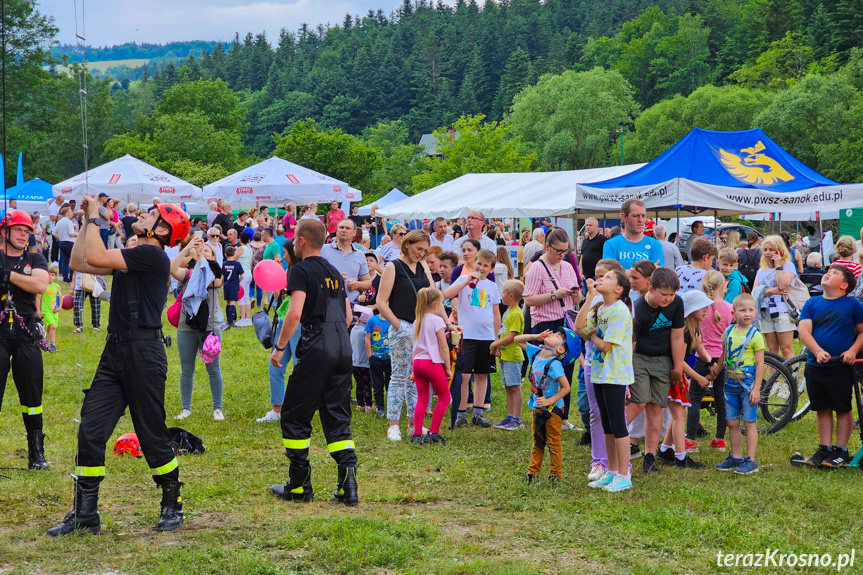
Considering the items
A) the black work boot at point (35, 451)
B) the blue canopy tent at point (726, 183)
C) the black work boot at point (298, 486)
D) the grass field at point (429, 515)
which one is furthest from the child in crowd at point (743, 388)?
the blue canopy tent at point (726, 183)

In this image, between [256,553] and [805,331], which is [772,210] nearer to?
[805,331]

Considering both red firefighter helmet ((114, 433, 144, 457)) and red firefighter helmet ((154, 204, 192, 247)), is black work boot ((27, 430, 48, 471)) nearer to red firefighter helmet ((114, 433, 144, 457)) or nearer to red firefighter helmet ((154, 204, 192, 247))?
red firefighter helmet ((114, 433, 144, 457))

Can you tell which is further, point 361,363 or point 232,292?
point 232,292

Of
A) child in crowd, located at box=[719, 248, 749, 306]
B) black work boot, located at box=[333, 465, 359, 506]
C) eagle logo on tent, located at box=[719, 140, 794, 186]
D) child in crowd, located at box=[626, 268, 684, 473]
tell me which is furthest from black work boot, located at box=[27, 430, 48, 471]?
eagle logo on tent, located at box=[719, 140, 794, 186]

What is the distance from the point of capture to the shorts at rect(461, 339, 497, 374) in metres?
8.01

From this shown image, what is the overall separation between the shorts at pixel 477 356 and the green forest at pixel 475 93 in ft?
14.4

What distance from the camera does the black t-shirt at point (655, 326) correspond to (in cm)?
612

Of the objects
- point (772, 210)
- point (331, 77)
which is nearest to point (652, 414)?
point (772, 210)

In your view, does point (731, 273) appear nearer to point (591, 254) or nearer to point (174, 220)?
point (591, 254)

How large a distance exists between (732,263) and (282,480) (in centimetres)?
496

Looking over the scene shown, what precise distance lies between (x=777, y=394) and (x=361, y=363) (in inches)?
170

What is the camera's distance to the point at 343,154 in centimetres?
6156

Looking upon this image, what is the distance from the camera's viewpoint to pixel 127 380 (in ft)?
15.5

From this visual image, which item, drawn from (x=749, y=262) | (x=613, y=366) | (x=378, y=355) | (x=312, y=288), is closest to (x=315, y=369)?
(x=312, y=288)
